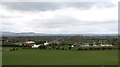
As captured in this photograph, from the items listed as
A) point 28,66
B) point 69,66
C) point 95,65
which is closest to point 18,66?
point 28,66

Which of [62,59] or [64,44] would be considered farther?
[64,44]

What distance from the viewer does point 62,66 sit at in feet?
84.6

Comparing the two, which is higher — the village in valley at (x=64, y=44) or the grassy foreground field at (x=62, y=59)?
the village in valley at (x=64, y=44)

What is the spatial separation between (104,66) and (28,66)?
7549mm

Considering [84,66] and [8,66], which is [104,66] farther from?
[8,66]

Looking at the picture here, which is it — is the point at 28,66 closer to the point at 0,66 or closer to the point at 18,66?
the point at 18,66

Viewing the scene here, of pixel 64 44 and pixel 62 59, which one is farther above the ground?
pixel 64 44

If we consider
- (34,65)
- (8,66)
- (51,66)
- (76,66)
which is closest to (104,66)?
(76,66)

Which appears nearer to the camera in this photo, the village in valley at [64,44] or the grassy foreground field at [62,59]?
Result: the grassy foreground field at [62,59]

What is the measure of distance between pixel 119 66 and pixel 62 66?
5496 mm

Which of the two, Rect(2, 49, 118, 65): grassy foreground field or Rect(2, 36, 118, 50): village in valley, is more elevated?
Rect(2, 36, 118, 50): village in valley

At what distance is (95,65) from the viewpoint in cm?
2633

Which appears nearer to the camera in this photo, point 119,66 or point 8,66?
point 119,66

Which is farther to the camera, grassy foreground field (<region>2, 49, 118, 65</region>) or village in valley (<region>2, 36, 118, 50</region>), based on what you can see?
village in valley (<region>2, 36, 118, 50</region>)
